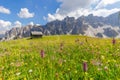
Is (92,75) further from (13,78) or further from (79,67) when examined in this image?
(13,78)

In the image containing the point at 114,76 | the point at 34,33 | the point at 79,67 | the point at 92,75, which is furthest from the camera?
the point at 34,33

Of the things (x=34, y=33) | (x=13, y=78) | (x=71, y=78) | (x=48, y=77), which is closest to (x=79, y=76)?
(x=71, y=78)

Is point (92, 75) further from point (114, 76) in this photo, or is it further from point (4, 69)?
point (4, 69)

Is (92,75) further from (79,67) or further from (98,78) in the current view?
(79,67)

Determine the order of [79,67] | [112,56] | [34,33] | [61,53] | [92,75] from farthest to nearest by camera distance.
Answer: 1. [34,33]
2. [61,53]
3. [112,56]
4. [79,67]
5. [92,75]

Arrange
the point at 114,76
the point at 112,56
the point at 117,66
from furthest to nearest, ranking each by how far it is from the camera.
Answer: the point at 112,56
the point at 117,66
the point at 114,76

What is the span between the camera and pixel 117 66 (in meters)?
6.62

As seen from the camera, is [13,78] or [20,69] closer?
[13,78]

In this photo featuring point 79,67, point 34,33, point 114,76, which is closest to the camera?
point 114,76

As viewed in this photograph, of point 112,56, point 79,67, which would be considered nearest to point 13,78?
point 79,67

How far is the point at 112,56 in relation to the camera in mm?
9016

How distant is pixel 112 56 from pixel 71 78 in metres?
3.36

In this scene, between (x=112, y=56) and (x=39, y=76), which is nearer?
(x=39, y=76)

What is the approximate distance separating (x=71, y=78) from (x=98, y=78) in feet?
2.53
